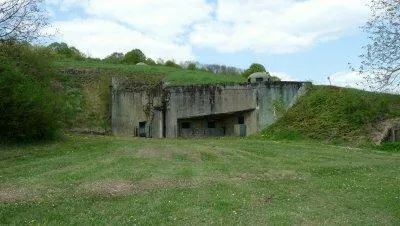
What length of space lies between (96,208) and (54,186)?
2.40 meters

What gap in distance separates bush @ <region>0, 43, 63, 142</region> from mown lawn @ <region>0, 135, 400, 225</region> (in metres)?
1.93

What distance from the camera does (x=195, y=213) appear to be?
1052 centimetres

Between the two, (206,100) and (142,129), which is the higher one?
(206,100)

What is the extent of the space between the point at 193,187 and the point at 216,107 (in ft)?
61.2

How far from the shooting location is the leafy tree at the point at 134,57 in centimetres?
5882

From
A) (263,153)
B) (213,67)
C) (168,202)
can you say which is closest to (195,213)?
(168,202)

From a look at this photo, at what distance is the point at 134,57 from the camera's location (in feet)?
195

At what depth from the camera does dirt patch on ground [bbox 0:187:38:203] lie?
11.5 meters

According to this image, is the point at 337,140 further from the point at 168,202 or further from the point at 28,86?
the point at 168,202

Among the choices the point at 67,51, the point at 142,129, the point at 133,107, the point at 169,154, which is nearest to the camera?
the point at 169,154

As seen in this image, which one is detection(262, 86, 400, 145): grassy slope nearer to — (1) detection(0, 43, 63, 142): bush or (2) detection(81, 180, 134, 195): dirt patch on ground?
(1) detection(0, 43, 63, 142): bush

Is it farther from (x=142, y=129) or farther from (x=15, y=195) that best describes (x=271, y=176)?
(x=142, y=129)

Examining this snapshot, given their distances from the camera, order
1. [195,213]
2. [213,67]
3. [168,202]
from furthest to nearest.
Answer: [213,67]
[168,202]
[195,213]

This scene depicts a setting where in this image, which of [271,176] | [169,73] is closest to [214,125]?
[169,73]
